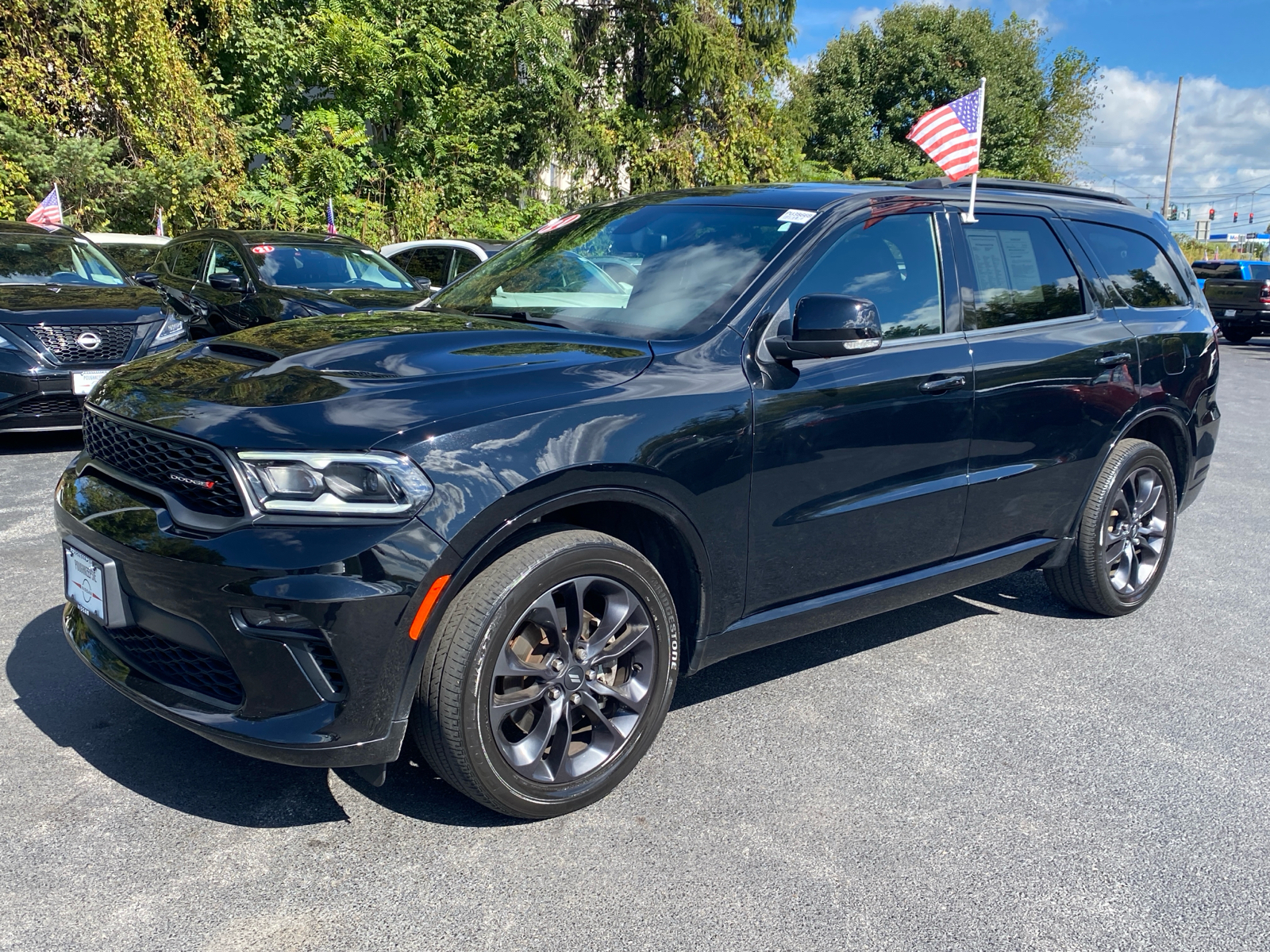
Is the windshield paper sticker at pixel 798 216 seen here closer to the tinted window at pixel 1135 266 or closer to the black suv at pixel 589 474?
the black suv at pixel 589 474

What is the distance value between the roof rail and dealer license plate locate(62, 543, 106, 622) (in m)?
3.14

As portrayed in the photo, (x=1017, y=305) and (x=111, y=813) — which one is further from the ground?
(x=1017, y=305)

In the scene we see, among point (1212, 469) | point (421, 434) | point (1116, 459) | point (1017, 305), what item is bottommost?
point (1212, 469)

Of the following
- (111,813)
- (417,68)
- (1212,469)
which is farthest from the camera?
(417,68)

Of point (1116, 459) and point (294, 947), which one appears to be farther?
point (1116, 459)

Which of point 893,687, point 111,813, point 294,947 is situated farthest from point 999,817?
point 111,813

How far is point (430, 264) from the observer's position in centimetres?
1252

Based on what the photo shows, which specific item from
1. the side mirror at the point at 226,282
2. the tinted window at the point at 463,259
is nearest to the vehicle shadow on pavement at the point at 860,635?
the side mirror at the point at 226,282

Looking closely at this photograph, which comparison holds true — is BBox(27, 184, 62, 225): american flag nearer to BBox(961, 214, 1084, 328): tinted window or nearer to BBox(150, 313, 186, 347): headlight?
BBox(150, 313, 186, 347): headlight

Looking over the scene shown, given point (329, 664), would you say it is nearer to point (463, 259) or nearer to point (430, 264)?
point (463, 259)

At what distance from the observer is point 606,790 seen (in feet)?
10.0

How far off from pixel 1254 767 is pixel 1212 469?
5.96 metres

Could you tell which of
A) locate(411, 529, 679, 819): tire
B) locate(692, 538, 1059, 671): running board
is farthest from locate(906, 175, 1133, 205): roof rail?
locate(411, 529, 679, 819): tire

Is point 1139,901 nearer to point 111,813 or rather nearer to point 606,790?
point 606,790
